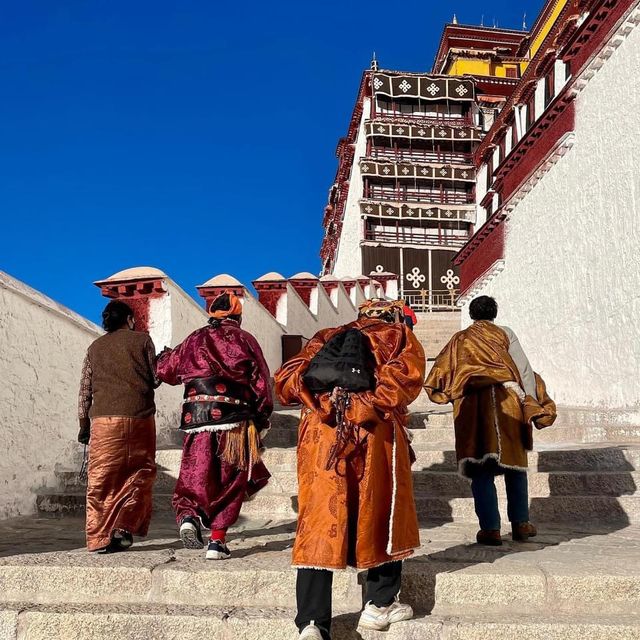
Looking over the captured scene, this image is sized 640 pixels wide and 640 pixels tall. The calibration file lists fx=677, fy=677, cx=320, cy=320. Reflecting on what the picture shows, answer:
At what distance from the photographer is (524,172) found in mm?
14922

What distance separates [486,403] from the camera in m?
4.12

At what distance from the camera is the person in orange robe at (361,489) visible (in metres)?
2.68

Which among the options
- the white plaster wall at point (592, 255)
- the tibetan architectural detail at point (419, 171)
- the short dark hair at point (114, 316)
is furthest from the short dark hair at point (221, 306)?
the tibetan architectural detail at point (419, 171)

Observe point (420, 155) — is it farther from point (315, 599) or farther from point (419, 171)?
point (315, 599)

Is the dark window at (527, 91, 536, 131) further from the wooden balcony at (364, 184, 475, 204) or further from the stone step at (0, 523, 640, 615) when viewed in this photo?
the wooden balcony at (364, 184, 475, 204)

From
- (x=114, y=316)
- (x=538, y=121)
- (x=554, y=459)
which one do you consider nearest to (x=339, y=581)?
(x=114, y=316)

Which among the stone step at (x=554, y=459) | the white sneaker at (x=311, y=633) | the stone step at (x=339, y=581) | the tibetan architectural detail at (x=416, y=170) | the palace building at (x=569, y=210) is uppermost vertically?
the tibetan architectural detail at (x=416, y=170)

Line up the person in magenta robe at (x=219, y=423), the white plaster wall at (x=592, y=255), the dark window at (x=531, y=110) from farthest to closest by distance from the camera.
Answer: the dark window at (x=531, y=110)
the white plaster wall at (x=592, y=255)
the person in magenta robe at (x=219, y=423)

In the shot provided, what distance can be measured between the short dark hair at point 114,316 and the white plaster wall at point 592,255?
7240mm

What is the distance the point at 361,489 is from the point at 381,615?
0.56m

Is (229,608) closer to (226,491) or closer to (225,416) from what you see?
(226,491)

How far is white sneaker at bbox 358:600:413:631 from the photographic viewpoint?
285 cm

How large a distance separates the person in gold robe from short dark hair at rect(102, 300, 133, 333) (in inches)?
77.6

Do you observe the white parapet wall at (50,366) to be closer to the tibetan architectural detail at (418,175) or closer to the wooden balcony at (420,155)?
the tibetan architectural detail at (418,175)
